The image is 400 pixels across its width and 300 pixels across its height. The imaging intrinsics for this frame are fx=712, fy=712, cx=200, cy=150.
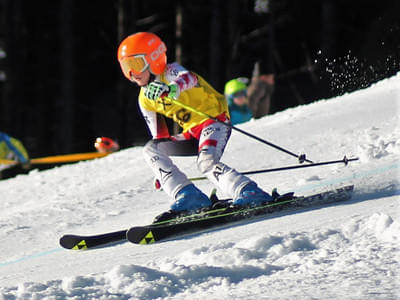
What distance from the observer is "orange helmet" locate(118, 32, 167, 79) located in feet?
18.3

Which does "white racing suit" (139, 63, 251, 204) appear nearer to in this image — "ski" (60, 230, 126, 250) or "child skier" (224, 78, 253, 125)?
"ski" (60, 230, 126, 250)

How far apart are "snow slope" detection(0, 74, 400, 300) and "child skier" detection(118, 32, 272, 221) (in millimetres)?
379

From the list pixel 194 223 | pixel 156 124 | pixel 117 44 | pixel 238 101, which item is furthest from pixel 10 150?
pixel 117 44

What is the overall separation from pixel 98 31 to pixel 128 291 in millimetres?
21234

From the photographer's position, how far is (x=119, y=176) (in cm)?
897

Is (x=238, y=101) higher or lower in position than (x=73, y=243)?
higher

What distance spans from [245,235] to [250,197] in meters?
0.59

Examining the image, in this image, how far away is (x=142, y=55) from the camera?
5578mm

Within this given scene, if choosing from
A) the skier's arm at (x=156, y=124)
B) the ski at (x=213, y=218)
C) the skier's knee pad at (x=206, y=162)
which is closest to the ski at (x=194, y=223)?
the ski at (x=213, y=218)

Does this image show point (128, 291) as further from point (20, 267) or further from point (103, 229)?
point (103, 229)

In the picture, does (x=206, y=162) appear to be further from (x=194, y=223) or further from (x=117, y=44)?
(x=117, y=44)

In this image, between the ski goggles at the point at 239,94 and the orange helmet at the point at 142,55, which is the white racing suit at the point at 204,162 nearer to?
the orange helmet at the point at 142,55

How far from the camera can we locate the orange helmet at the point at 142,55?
5586 mm

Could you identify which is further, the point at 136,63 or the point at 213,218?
the point at 136,63
